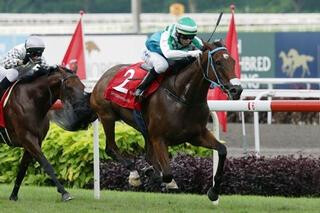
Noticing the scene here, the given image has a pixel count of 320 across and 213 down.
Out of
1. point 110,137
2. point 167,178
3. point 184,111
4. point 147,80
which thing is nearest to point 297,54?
point 110,137

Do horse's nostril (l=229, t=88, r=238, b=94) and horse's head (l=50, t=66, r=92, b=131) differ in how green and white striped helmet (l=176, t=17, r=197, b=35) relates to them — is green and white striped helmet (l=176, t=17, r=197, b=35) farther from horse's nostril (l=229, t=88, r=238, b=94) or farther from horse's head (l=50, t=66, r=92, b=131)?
horse's head (l=50, t=66, r=92, b=131)

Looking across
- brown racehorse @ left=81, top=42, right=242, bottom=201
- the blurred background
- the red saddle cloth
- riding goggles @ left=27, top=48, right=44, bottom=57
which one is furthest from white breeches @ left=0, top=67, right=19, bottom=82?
the blurred background

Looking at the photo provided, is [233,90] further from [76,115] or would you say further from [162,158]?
[76,115]

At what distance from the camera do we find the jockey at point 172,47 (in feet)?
31.2

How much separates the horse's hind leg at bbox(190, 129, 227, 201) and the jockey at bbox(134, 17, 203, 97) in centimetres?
67

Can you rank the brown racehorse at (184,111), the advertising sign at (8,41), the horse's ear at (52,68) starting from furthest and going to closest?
the advertising sign at (8,41) → the horse's ear at (52,68) → the brown racehorse at (184,111)

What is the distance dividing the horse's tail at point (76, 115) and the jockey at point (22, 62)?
1.56ft

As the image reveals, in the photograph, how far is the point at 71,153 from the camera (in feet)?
38.3

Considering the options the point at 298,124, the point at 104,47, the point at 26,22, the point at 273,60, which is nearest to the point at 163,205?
the point at 298,124

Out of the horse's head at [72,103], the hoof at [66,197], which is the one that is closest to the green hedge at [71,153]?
the horse's head at [72,103]

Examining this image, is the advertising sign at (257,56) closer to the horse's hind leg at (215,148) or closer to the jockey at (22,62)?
the jockey at (22,62)

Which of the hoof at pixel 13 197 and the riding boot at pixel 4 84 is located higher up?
the riding boot at pixel 4 84

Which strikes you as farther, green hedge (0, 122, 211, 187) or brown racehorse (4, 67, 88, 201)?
green hedge (0, 122, 211, 187)

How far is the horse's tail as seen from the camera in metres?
10.5
